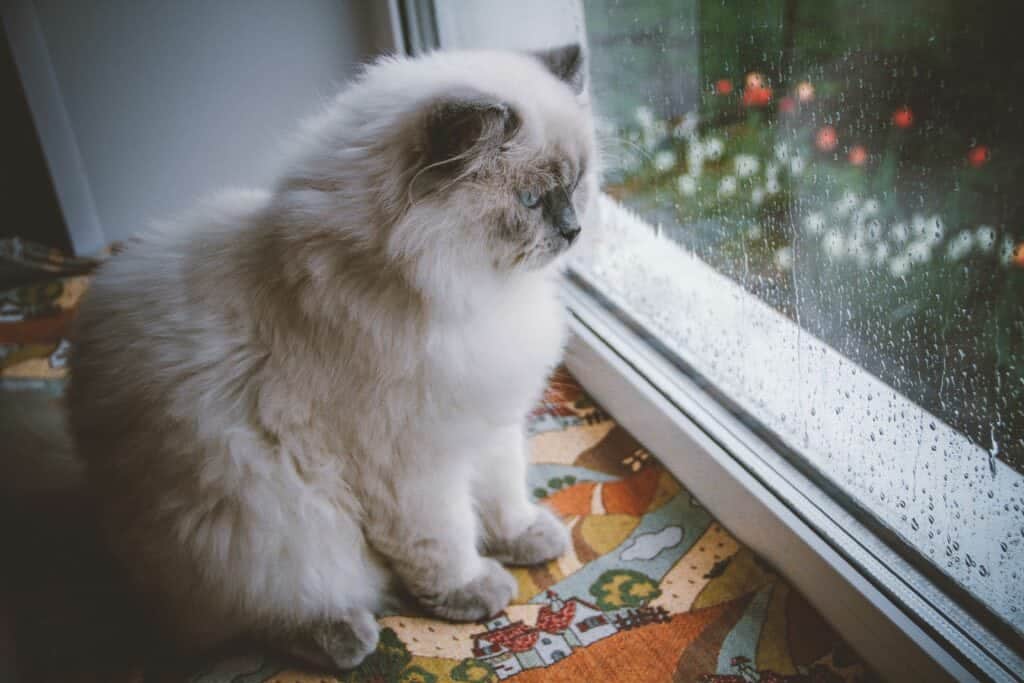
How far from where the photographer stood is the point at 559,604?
3.79ft

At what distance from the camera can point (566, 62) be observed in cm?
99

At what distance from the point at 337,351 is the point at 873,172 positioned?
742 millimetres

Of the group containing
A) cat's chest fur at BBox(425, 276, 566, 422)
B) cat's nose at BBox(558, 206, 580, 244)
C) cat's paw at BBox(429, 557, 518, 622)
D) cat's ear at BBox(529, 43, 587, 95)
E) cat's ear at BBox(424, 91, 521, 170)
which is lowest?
cat's paw at BBox(429, 557, 518, 622)

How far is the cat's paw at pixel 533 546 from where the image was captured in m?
1.22

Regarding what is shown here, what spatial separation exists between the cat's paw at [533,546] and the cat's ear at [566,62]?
0.73 meters

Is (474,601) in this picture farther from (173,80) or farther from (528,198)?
(173,80)

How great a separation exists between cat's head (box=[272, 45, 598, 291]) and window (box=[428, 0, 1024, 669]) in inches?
12.8

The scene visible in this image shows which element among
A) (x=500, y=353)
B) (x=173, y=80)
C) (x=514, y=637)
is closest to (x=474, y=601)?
(x=514, y=637)

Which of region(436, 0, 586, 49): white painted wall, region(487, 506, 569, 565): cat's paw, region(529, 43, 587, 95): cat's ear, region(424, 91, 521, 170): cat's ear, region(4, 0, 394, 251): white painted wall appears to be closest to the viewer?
region(424, 91, 521, 170): cat's ear

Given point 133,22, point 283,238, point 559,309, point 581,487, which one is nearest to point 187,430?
point 283,238

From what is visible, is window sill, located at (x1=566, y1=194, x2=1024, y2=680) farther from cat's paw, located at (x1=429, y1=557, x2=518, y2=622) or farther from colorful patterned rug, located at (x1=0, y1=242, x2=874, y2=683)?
cat's paw, located at (x1=429, y1=557, x2=518, y2=622)

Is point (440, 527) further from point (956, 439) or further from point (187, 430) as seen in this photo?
point (956, 439)

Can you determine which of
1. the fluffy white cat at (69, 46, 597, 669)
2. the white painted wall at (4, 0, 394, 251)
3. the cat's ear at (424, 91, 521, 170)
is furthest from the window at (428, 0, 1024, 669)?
the white painted wall at (4, 0, 394, 251)

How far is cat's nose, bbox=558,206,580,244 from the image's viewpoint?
0.91 metres
